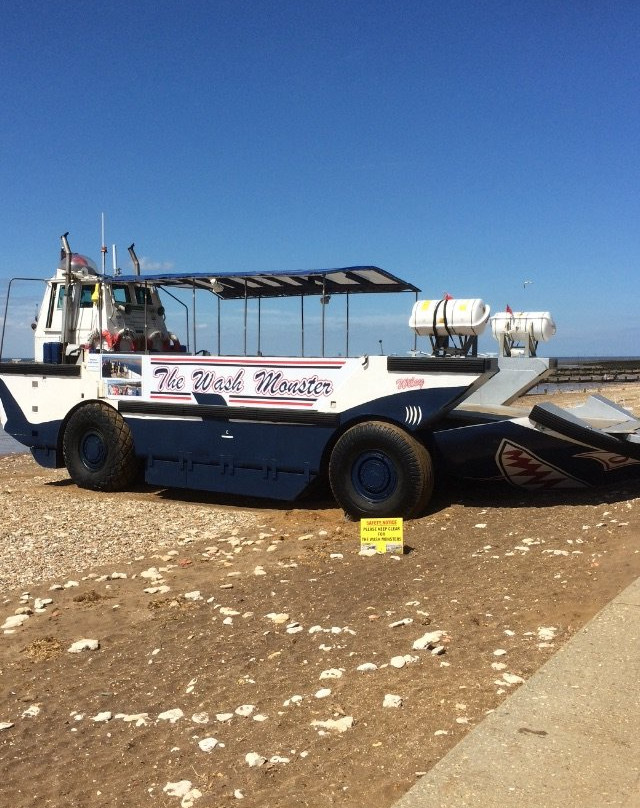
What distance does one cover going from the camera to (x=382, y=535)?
6.95 m

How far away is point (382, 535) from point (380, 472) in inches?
56.7

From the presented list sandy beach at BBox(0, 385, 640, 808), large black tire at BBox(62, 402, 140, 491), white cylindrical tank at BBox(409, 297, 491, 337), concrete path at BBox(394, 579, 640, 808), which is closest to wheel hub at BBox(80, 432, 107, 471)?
large black tire at BBox(62, 402, 140, 491)

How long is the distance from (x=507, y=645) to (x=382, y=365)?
429cm

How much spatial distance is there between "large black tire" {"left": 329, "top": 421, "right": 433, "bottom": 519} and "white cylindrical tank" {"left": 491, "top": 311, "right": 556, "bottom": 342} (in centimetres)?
365

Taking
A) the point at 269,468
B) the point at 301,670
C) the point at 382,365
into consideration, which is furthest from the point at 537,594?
the point at 269,468

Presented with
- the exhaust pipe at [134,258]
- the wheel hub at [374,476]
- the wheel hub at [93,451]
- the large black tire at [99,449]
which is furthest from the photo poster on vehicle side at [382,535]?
the exhaust pipe at [134,258]

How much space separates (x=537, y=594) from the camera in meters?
5.35

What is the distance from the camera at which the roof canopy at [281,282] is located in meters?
9.66

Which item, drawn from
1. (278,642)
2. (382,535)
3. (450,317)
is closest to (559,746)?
(278,642)

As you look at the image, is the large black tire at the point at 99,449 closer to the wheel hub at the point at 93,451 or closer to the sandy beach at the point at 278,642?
the wheel hub at the point at 93,451

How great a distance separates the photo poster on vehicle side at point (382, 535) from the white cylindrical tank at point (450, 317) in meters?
2.80

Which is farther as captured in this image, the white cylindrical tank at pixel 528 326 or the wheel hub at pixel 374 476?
the white cylindrical tank at pixel 528 326

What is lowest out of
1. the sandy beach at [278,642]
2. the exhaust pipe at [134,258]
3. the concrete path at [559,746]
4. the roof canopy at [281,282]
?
the sandy beach at [278,642]

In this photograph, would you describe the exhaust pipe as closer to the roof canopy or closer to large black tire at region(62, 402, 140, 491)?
the roof canopy
